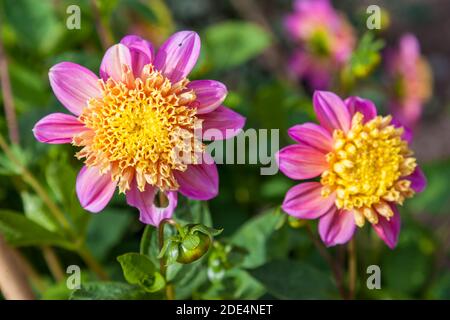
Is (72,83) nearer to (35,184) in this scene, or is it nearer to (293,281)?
(35,184)

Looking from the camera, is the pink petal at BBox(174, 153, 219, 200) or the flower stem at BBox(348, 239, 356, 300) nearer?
the pink petal at BBox(174, 153, 219, 200)

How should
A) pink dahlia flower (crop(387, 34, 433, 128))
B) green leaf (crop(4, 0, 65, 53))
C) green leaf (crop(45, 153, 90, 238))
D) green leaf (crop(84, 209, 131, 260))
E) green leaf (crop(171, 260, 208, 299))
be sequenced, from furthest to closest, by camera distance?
pink dahlia flower (crop(387, 34, 433, 128)), green leaf (crop(4, 0, 65, 53)), green leaf (crop(84, 209, 131, 260)), green leaf (crop(45, 153, 90, 238)), green leaf (crop(171, 260, 208, 299))

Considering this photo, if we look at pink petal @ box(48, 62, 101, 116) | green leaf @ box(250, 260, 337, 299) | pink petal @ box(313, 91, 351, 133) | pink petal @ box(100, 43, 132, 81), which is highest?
pink petal @ box(100, 43, 132, 81)

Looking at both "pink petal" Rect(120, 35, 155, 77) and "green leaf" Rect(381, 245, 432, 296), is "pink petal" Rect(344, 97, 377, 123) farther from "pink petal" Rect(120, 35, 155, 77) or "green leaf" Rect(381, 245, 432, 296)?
"green leaf" Rect(381, 245, 432, 296)

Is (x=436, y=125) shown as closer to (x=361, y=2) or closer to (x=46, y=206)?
(x=361, y=2)

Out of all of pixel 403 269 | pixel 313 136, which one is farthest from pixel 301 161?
pixel 403 269

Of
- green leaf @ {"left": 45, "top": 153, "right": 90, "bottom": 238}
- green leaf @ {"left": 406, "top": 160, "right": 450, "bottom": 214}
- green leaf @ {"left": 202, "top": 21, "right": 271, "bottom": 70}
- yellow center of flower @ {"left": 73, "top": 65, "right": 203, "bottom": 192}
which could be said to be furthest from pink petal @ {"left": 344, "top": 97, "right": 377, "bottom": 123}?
green leaf @ {"left": 202, "top": 21, "right": 271, "bottom": 70}

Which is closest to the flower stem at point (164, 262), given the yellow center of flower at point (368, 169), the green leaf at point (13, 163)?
the yellow center of flower at point (368, 169)
